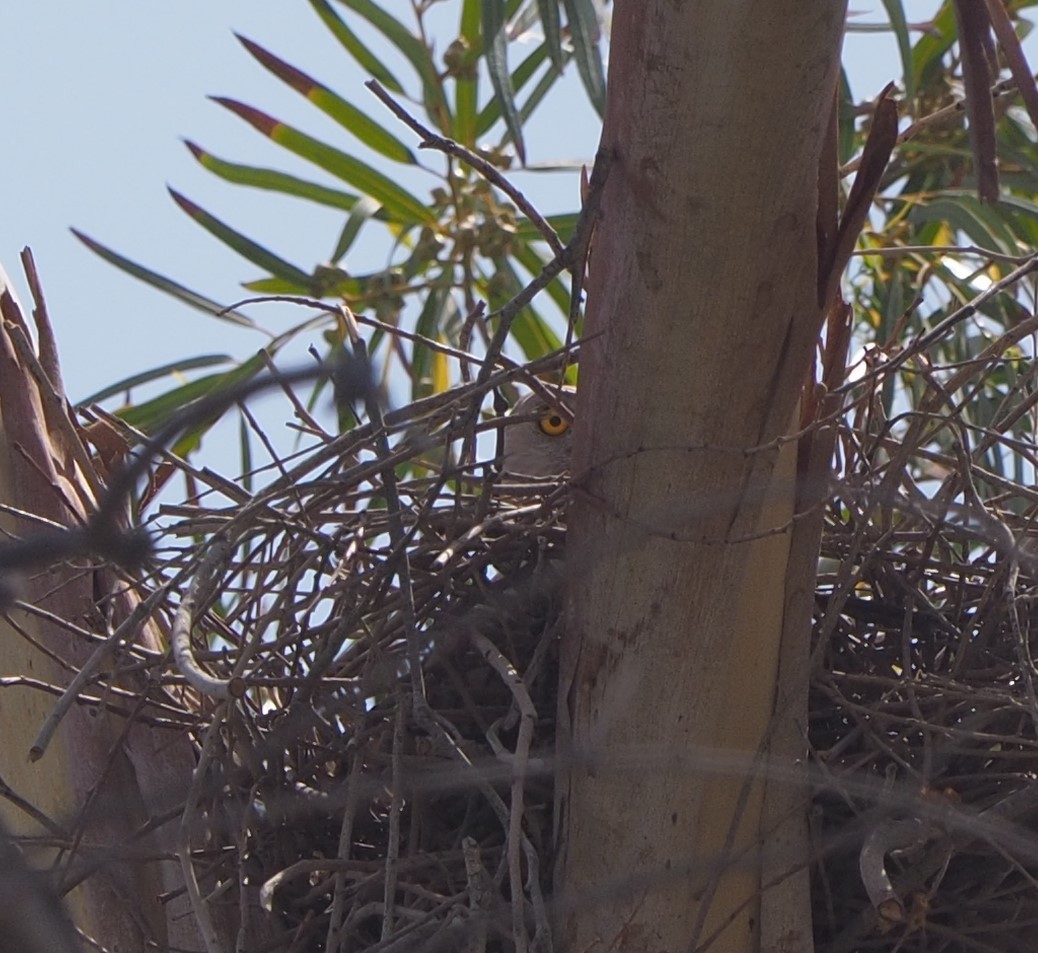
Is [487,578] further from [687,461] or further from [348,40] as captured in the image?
[348,40]

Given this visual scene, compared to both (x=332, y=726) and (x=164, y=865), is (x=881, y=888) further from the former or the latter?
(x=164, y=865)

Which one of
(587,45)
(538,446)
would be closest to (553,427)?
(538,446)

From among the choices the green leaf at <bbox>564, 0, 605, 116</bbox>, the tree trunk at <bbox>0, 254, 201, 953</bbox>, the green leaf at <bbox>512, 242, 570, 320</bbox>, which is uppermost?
the green leaf at <bbox>564, 0, 605, 116</bbox>

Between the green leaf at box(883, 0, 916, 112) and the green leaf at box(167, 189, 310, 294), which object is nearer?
the green leaf at box(883, 0, 916, 112)

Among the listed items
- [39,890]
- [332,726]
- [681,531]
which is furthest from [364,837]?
[39,890]

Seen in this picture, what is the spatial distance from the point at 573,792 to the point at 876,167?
0.75 metres

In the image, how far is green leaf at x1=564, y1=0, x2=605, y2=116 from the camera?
271 centimetres

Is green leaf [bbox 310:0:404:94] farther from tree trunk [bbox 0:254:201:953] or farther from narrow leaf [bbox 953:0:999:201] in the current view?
narrow leaf [bbox 953:0:999:201]

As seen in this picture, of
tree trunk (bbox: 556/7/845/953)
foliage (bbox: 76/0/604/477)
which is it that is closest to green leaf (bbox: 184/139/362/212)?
foliage (bbox: 76/0/604/477)

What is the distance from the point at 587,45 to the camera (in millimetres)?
2734

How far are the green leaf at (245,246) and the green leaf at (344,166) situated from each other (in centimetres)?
23

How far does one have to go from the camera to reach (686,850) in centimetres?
175

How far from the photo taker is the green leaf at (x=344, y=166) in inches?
138

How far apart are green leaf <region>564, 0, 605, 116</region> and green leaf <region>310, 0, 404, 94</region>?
90 centimetres
